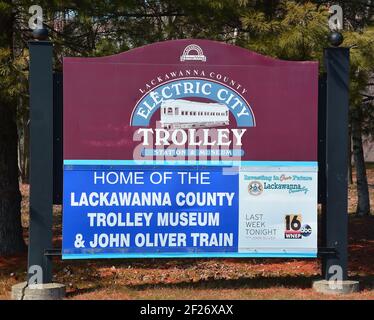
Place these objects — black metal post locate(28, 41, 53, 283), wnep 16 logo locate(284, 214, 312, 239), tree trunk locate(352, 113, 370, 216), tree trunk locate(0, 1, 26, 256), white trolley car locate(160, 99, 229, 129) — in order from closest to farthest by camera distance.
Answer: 1. black metal post locate(28, 41, 53, 283)
2. white trolley car locate(160, 99, 229, 129)
3. wnep 16 logo locate(284, 214, 312, 239)
4. tree trunk locate(0, 1, 26, 256)
5. tree trunk locate(352, 113, 370, 216)

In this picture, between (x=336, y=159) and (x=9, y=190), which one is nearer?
(x=336, y=159)

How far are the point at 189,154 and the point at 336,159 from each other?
5.72 feet

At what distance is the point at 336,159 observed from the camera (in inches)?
268

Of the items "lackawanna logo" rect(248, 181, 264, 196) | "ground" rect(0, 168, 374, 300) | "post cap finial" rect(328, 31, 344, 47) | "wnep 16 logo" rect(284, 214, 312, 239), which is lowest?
"ground" rect(0, 168, 374, 300)

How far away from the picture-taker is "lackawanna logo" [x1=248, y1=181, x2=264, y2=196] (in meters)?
6.69

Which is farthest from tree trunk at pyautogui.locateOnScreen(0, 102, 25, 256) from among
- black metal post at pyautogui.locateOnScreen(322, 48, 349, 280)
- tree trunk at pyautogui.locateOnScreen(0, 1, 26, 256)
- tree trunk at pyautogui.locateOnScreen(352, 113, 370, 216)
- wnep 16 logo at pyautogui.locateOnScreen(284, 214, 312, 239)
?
tree trunk at pyautogui.locateOnScreen(352, 113, 370, 216)

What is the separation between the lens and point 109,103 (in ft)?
21.6

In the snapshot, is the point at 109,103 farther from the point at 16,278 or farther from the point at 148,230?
the point at 16,278

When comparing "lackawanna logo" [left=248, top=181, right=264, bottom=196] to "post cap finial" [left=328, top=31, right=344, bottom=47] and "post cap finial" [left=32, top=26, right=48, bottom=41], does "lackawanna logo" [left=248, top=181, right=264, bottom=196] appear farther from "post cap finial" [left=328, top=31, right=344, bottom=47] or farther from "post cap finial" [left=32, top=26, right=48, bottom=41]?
"post cap finial" [left=32, top=26, right=48, bottom=41]

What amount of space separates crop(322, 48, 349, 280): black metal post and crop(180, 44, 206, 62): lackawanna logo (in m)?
1.51

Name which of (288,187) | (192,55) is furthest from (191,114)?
(288,187)

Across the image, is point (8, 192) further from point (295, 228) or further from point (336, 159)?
point (336, 159)

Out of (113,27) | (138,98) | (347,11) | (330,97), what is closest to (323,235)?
(330,97)

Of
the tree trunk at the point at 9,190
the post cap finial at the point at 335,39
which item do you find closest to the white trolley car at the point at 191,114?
the post cap finial at the point at 335,39
